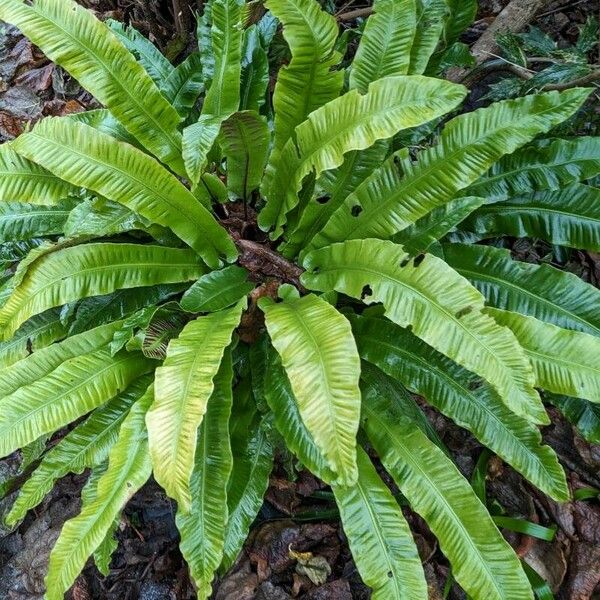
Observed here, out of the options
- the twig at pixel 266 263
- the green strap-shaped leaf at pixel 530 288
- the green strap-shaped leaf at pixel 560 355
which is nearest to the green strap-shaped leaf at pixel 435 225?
the green strap-shaped leaf at pixel 530 288

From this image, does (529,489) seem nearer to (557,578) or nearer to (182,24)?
(557,578)

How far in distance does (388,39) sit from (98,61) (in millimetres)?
920

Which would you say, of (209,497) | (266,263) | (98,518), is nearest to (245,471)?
(209,497)

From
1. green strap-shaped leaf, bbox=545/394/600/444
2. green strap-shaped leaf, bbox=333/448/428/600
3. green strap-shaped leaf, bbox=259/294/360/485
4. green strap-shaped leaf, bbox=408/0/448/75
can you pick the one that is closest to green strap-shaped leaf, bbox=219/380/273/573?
green strap-shaped leaf, bbox=333/448/428/600

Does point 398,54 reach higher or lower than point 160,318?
higher

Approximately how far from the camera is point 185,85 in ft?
7.28

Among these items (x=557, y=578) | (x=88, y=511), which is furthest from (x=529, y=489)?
(x=88, y=511)

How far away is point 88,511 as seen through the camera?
1.61 metres

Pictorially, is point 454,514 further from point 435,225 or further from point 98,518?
point 98,518

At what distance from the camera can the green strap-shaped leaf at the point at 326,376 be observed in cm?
139

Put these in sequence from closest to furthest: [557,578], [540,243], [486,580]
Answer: [486,580] → [557,578] → [540,243]

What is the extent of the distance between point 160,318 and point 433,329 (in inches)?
35.0

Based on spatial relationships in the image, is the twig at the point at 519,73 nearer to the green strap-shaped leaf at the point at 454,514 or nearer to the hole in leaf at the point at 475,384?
the hole in leaf at the point at 475,384

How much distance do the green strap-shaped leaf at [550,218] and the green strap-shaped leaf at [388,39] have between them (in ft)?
1.97
